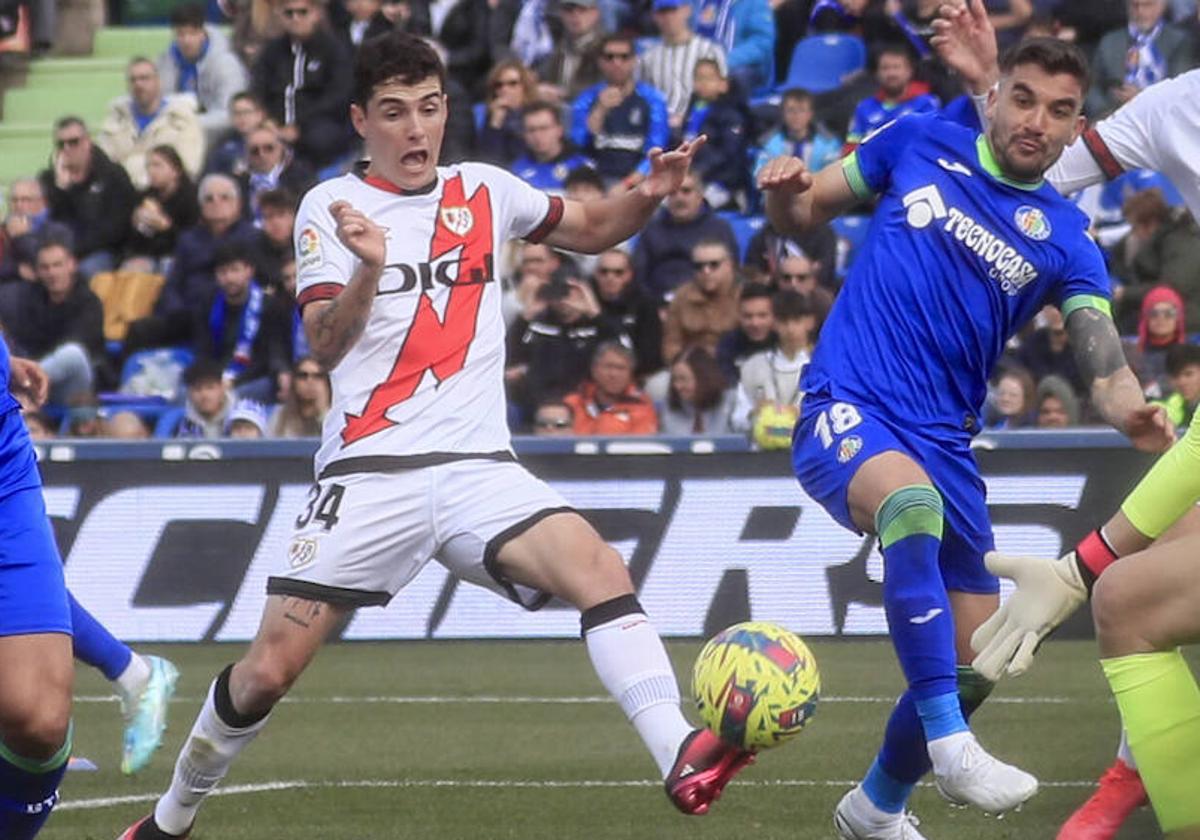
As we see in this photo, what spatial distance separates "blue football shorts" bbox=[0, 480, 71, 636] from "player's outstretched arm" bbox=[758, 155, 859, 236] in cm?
254

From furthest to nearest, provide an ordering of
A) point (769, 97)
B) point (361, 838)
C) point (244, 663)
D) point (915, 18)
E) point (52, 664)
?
point (769, 97) < point (915, 18) < point (361, 838) < point (244, 663) < point (52, 664)

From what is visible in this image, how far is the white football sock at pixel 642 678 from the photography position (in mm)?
6344

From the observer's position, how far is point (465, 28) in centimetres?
1884

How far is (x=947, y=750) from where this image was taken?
648 centimetres

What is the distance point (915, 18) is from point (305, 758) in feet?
30.2

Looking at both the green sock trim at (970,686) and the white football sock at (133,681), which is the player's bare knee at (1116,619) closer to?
the green sock trim at (970,686)

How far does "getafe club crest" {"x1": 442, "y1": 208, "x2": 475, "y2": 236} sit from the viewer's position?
23.1 feet

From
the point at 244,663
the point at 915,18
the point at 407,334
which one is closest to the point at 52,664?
the point at 244,663

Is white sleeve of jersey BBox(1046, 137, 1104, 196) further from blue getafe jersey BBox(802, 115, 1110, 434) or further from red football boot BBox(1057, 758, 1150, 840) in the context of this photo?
red football boot BBox(1057, 758, 1150, 840)

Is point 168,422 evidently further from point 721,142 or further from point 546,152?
point 721,142

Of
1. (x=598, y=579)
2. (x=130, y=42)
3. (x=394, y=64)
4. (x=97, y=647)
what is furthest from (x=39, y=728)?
(x=130, y=42)

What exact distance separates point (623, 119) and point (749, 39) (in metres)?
1.68

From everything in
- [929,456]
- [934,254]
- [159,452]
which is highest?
[934,254]

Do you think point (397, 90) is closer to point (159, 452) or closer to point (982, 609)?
point (982, 609)
